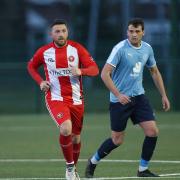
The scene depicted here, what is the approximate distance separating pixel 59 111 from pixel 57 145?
218 inches

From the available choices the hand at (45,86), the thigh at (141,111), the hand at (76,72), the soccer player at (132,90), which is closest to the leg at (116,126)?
the soccer player at (132,90)

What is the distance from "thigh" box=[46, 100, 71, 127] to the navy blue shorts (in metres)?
0.76

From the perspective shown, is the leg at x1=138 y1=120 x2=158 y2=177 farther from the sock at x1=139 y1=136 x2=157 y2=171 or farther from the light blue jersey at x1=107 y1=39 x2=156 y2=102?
the light blue jersey at x1=107 y1=39 x2=156 y2=102

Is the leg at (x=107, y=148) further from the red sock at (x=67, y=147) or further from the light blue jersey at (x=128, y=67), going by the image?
the red sock at (x=67, y=147)

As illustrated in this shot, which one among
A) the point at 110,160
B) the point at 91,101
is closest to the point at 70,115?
the point at 110,160

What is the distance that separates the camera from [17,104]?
88.6 feet

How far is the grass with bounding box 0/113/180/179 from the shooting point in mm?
12953

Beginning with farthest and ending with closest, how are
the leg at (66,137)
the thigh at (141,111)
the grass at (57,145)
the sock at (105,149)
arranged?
the grass at (57,145) < the sock at (105,149) < the thigh at (141,111) < the leg at (66,137)

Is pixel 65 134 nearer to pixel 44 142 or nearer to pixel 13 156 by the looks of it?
pixel 13 156

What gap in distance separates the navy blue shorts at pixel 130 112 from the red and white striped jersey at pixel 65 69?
561 millimetres

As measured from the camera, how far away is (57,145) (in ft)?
56.8

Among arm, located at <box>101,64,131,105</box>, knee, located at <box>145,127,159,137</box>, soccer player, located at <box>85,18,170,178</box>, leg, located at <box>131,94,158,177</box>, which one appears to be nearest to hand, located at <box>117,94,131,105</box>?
arm, located at <box>101,64,131,105</box>

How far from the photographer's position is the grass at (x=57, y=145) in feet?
42.5

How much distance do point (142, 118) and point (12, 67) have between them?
1464 centimetres
